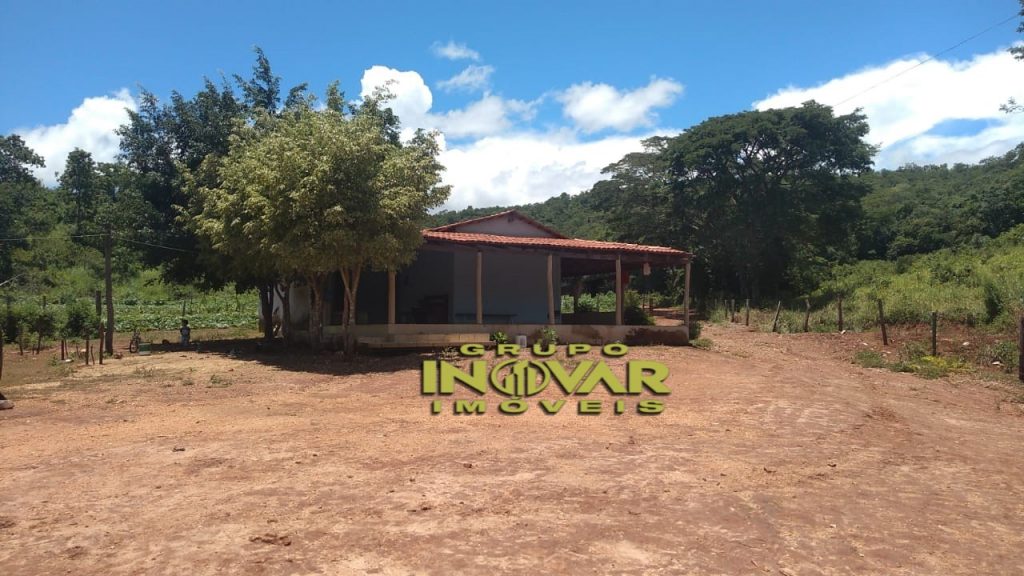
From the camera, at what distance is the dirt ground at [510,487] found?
3887 mm

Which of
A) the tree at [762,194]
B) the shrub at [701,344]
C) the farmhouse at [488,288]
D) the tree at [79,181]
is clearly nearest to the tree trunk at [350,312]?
the farmhouse at [488,288]

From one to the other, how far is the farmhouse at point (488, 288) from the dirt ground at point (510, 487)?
555 centimetres

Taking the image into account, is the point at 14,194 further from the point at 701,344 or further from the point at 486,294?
the point at 701,344

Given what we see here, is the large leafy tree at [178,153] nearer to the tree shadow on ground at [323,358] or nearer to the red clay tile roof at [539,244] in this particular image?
the tree shadow on ground at [323,358]

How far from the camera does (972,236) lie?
3606 cm

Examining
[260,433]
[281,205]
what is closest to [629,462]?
[260,433]

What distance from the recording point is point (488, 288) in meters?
18.7

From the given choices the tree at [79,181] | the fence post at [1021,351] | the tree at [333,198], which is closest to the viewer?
the fence post at [1021,351]

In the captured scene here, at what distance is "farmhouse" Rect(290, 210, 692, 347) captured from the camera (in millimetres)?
15930

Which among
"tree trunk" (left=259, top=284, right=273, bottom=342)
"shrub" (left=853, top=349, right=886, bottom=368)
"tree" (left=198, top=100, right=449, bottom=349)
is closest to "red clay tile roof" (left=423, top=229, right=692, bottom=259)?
"tree" (left=198, top=100, right=449, bottom=349)

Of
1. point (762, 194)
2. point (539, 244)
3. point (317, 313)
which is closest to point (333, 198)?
point (317, 313)

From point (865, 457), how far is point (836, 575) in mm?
3278

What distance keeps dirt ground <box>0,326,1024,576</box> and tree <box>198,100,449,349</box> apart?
422cm

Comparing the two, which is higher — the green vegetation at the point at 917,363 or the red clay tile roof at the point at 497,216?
the red clay tile roof at the point at 497,216
